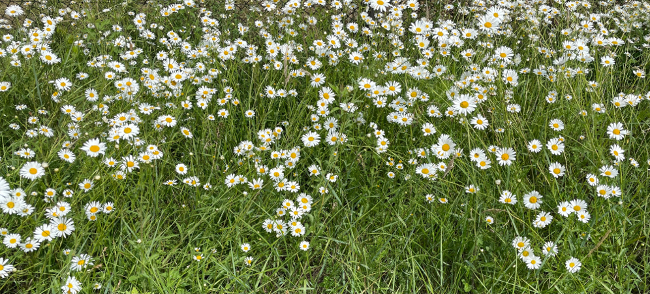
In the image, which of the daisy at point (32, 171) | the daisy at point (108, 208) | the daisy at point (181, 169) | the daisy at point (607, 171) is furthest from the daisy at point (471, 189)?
the daisy at point (32, 171)

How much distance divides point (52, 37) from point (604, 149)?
334 cm

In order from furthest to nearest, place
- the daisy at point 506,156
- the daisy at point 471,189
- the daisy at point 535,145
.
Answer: the daisy at point 535,145 < the daisy at point 506,156 < the daisy at point 471,189

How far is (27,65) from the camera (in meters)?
2.69

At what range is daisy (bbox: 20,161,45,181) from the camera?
6.18 feet

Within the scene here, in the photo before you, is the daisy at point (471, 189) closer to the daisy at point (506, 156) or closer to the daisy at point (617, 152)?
the daisy at point (506, 156)

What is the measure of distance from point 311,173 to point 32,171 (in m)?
1.11

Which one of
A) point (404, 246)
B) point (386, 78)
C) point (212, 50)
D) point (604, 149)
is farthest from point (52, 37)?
point (604, 149)

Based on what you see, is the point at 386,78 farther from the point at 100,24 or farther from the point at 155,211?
the point at 100,24

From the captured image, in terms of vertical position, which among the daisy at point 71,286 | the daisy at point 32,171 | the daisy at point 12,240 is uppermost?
the daisy at point 32,171

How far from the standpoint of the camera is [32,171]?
6.22 feet

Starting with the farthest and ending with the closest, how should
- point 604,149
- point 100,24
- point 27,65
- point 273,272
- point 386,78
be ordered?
point 100,24, point 386,78, point 27,65, point 604,149, point 273,272

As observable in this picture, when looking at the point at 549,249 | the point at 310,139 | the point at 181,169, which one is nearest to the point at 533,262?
the point at 549,249

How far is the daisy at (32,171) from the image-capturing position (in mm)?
1883

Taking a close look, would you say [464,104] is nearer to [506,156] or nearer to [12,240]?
[506,156]
